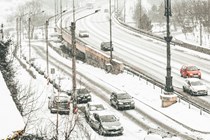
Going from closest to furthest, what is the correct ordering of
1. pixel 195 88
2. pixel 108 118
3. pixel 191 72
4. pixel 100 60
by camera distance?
pixel 108 118, pixel 195 88, pixel 191 72, pixel 100 60

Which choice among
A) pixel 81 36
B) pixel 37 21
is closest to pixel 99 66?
pixel 81 36

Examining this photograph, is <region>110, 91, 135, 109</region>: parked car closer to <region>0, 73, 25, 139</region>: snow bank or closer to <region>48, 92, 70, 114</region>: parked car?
<region>48, 92, 70, 114</region>: parked car

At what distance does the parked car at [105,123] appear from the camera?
34.8 m

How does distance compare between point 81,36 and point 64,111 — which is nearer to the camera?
point 64,111

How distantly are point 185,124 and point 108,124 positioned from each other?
19.4ft

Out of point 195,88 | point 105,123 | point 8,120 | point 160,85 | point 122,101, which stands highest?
point 8,120

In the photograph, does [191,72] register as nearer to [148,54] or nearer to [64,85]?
[64,85]

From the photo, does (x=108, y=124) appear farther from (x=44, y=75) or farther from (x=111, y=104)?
(x=44, y=75)

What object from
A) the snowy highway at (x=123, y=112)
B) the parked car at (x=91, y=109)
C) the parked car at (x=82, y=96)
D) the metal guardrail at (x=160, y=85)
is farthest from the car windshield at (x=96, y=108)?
the metal guardrail at (x=160, y=85)

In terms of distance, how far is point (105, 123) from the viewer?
35.5 m

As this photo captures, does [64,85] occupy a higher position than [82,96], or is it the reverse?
[82,96]

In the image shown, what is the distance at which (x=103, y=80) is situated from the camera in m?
58.2

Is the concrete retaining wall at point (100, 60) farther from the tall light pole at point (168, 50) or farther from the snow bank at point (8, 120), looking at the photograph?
the snow bank at point (8, 120)

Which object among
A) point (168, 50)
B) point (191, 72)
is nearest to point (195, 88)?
point (168, 50)
